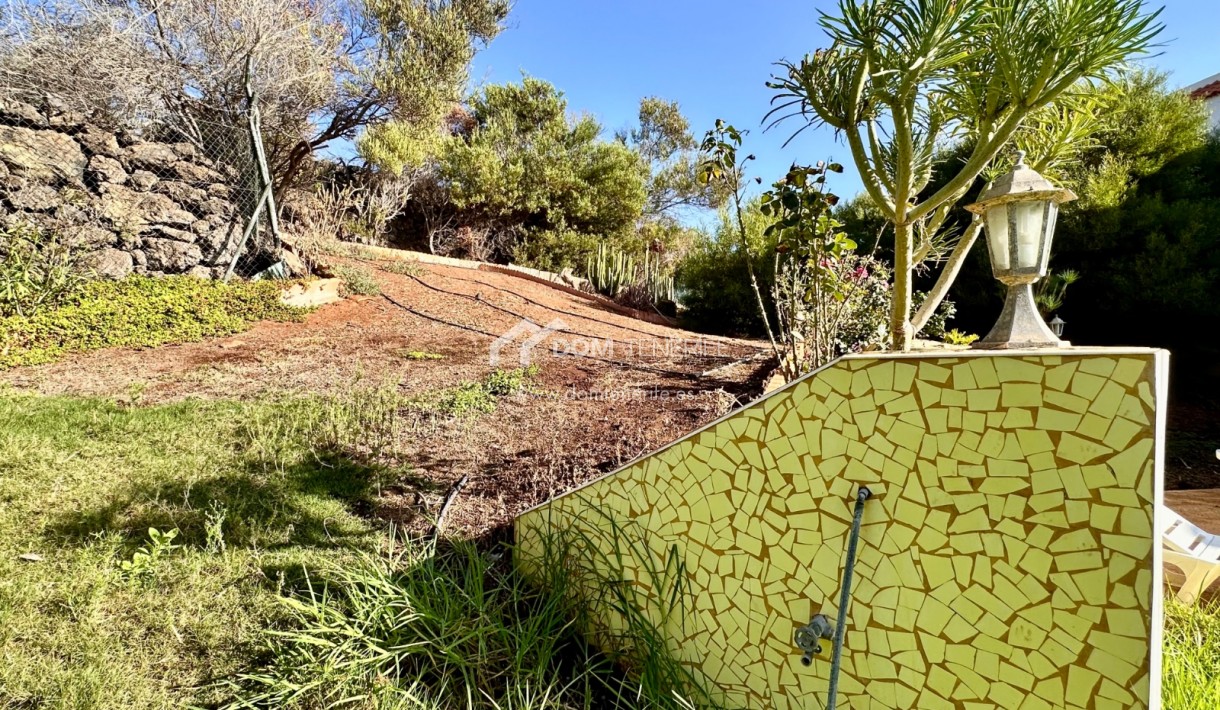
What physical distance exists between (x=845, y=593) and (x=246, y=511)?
2313mm

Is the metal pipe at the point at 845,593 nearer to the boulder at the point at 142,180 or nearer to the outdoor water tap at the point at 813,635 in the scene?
the outdoor water tap at the point at 813,635

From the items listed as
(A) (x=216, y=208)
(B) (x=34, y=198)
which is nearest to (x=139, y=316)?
(B) (x=34, y=198)

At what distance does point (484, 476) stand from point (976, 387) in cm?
216

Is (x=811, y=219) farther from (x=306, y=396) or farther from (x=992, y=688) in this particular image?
(x=306, y=396)

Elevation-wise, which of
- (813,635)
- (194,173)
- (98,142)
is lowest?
(813,635)

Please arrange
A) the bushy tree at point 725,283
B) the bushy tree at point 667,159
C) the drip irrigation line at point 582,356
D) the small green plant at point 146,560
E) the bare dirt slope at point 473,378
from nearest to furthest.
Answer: the small green plant at point 146,560
the bare dirt slope at point 473,378
the drip irrigation line at point 582,356
the bushy tree at point 725,283
the bushy tree at point 667,159

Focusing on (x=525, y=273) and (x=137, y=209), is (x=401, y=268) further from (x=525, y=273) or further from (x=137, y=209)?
(x=137, y=209)

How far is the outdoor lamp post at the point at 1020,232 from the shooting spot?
127 cm

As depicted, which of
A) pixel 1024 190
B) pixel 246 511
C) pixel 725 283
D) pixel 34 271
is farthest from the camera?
pixel 725 283

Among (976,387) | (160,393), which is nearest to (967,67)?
(976,387)

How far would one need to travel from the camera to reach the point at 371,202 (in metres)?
9.22

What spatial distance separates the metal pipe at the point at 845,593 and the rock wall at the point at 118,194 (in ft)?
23.4

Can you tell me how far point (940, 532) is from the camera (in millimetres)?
1090

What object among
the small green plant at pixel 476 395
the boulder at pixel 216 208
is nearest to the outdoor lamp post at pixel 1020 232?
the small green plant at pixel 476 395
